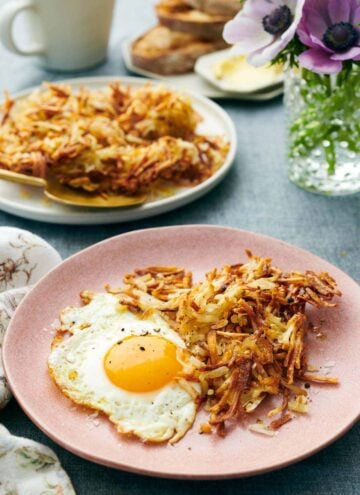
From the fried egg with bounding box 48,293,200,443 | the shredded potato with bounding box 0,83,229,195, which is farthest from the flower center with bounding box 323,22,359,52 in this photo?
the fried egg with bounding box 48,293,200,443

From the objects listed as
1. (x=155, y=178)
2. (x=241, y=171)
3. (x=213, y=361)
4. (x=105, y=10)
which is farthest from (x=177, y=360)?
(x=105, y=10)

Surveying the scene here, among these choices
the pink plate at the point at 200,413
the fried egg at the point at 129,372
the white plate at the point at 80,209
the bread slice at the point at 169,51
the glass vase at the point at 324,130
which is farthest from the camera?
the bread slice at the point at 169,51

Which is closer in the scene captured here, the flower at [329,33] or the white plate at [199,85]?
the flower at [329,33]

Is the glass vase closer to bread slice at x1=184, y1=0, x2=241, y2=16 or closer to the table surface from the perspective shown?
the table surface

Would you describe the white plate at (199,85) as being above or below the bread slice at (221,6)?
below

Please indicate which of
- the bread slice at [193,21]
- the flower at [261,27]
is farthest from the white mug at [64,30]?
the flower at [261,27]

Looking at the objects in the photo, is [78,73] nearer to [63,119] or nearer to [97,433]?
[63,119]

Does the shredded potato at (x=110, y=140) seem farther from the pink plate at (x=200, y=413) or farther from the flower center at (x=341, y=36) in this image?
the flower center at (x=341, y=36)
